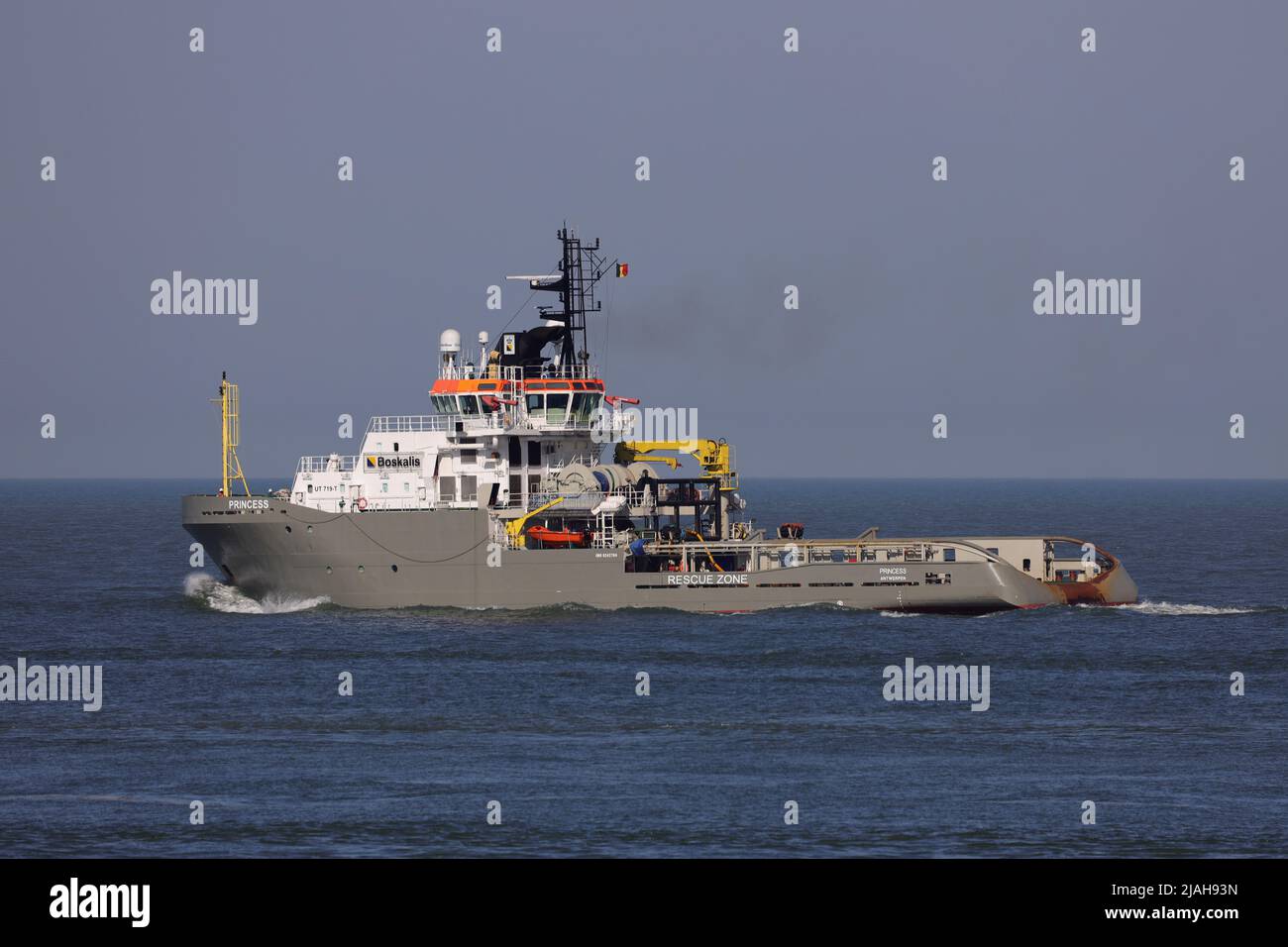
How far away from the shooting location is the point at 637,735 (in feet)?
106

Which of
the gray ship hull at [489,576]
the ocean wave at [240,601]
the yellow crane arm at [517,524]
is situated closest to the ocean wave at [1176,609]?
the gray ship hull at [489,576]

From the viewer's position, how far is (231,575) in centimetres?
5003

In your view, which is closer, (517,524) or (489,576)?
(489,576)

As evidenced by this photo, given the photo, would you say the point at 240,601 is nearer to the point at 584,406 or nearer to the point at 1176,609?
the point at 584,406

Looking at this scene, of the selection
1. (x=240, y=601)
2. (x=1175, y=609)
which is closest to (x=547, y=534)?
(x=240, y=601)

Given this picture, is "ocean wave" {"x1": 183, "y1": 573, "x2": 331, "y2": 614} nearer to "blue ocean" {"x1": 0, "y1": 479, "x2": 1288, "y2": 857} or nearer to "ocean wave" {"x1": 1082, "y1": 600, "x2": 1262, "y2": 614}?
"blue ocean" {"x1": 0, "y1": 479, "x2": 1288, "y2": 857}

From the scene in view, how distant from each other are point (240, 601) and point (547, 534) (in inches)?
383

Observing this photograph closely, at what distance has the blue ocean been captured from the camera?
2511cm

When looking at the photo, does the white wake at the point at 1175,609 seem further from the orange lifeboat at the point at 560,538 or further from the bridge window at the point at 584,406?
the bridge window at the point at 584,406

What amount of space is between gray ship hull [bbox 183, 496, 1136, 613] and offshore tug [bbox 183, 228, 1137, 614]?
39mm

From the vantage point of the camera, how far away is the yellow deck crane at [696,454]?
50844 mm

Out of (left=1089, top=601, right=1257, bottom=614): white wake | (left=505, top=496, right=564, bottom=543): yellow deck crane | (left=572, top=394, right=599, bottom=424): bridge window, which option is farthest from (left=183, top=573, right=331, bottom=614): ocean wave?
(left=1089, top=601, right=1257, bottom=614): white wake
